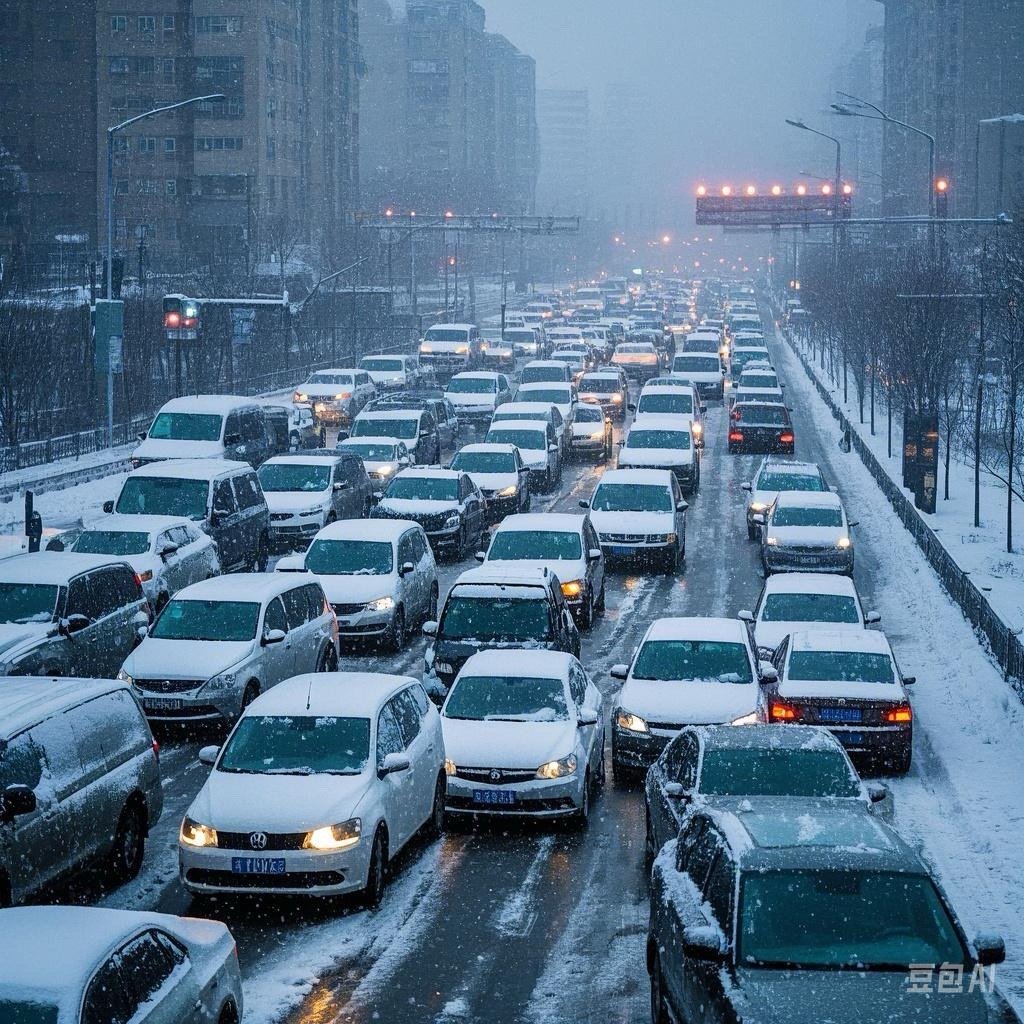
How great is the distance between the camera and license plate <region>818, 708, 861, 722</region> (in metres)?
17.8

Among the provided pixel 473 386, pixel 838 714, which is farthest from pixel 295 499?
pixel 473 386

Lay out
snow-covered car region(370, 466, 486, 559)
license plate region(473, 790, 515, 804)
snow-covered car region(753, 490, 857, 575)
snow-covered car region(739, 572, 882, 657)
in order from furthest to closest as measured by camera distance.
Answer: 1. snow-covered car region(370, 466, 486, 559)
2. snow-covered car region(753, 490, 857, 575)
3. snow-covered car region(739, 572, 882, 657)
4. license plate region(473, 790, 515, 804)

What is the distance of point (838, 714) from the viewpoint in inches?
701

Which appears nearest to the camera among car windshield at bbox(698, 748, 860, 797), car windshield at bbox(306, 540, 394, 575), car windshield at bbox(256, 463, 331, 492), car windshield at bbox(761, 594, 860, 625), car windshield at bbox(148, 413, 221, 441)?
car windshield at bbox(698, 748, 860, 797)

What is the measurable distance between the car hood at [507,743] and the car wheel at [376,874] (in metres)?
2.24

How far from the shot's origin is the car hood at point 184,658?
18.2 m

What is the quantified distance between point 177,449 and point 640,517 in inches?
373

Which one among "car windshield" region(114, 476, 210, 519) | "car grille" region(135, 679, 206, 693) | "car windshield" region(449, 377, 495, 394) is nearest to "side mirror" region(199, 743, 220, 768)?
"car grille" region(135, 679, 206, 693)

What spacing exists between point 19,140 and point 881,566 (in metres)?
94.9

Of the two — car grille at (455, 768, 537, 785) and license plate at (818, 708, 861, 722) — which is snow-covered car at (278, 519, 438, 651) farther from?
car grille at (455, 768, 537, 785)

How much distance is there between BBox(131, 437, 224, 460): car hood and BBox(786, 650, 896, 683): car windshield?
58.3 ft

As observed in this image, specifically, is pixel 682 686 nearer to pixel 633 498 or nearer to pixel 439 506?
pixel 439 506

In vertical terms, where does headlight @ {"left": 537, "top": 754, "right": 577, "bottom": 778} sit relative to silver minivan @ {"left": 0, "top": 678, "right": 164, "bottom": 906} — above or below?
below

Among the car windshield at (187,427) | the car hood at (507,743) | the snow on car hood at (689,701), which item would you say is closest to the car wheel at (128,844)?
the car hood at (507,743)
